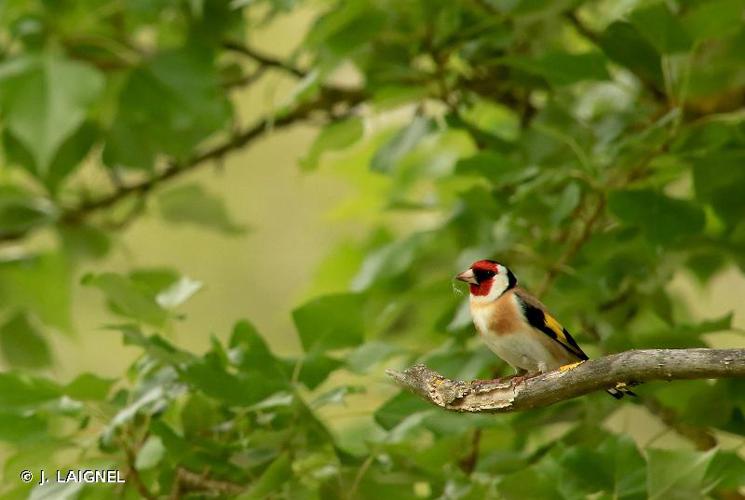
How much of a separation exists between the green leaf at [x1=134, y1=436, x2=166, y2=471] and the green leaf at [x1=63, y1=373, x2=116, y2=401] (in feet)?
0.25

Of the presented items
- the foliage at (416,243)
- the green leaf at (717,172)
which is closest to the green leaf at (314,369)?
the foliage at (416,243)

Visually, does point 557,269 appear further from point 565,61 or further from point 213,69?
point 213,69

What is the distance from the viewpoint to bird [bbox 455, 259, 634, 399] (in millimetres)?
1053

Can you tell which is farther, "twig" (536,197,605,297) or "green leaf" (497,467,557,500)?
"twig" (536,197,605,297)

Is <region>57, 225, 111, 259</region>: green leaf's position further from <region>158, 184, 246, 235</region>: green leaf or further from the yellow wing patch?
the yellow wing patch

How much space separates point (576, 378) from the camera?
0.82 m

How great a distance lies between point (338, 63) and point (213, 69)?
0.32 metres

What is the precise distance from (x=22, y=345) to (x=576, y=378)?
120 cm

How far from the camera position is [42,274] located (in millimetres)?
1899

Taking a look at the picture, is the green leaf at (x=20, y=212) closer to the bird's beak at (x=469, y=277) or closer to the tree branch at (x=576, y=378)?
the bird's beak at (x=469, y=277)

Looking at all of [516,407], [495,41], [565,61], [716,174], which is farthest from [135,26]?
[516,407]

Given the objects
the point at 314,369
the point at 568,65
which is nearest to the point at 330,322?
the point at 314,369

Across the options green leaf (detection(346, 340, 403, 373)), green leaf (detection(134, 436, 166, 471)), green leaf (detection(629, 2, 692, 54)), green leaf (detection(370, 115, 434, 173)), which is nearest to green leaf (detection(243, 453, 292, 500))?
green leaf (detection(134, 436, 166, 471))

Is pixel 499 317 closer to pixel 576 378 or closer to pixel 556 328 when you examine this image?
pixel 556 328
